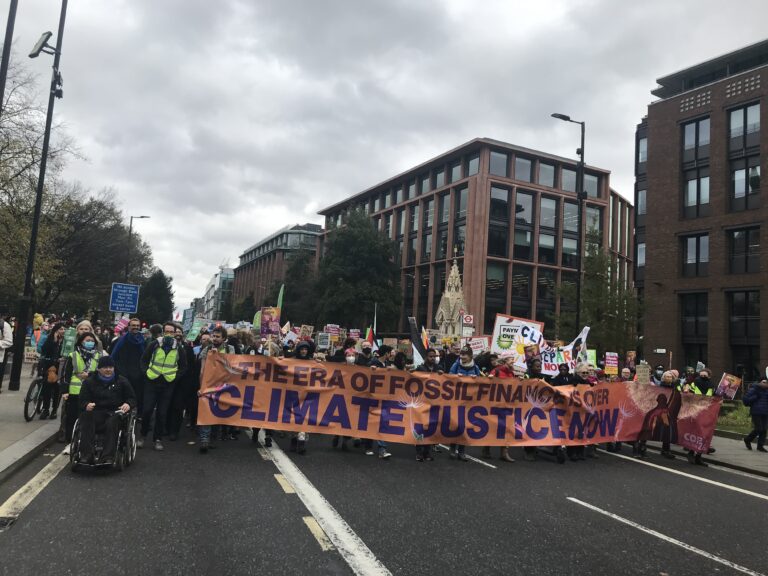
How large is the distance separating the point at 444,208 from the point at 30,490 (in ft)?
196

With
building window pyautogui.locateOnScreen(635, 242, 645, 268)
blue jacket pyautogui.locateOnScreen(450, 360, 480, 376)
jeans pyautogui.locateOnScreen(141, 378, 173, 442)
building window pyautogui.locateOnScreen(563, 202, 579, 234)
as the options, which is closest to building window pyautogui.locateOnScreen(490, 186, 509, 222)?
building window pyautogui.locateOnScreen(563, 202, 579, 234)

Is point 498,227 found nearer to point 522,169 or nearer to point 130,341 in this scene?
point 522,169

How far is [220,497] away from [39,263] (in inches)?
834

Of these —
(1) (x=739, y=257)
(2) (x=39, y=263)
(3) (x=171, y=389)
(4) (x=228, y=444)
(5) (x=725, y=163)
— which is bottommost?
(4) (x=228, y=444)

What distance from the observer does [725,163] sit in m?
35.3

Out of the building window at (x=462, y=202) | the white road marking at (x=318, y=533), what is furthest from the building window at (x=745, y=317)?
the white road marking at (x=318, y=533)

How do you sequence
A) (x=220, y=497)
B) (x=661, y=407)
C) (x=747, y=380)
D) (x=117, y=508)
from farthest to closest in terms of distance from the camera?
(x=747, y=380)
(x=661, y=407)
(x=220, y=497)
(x=117, y=508)

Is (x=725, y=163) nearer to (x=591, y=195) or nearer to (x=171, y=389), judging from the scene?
(x=591, y=195)

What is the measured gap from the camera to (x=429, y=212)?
66.1m

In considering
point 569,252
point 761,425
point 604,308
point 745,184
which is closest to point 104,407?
point 761,425

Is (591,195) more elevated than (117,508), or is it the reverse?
(591,195)

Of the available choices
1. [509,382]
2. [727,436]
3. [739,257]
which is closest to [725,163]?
[739,257]

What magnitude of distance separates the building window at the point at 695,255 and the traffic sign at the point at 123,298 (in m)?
31.5

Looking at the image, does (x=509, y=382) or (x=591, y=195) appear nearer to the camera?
(x=509, y=382)
